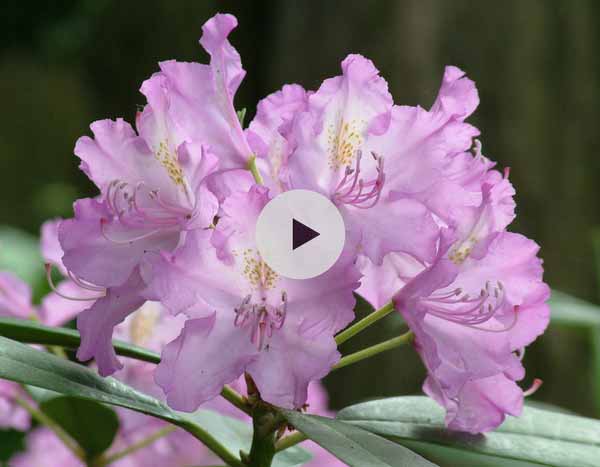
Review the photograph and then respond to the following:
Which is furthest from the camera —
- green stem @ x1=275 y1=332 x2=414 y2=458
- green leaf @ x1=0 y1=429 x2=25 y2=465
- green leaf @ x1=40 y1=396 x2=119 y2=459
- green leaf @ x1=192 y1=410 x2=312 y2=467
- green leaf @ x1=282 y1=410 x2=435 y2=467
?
green leaf @ x1=0 y1=429 x2=25 y2=465

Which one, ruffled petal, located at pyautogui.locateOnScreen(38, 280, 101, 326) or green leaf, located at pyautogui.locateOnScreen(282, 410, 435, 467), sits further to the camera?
ruffled petal, located at pyautogui.locateOnScreen(38, 280, 101, 326)

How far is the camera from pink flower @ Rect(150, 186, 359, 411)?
61 cm

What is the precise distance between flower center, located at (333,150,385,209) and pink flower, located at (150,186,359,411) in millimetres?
50

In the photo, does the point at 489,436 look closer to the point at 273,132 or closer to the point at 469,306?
the point at 469,306

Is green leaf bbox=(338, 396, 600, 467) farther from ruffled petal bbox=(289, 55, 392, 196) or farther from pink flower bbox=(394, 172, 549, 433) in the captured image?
ruffled petal bbox=(289, 55, 392, 196)

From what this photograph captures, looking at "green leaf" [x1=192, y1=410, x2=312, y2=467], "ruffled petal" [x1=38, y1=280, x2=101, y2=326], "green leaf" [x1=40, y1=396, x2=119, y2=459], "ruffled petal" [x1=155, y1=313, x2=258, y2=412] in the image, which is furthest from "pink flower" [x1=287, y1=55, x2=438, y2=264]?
"ruffled petal" [x1=38, y1=280, x2=101, y2=326]

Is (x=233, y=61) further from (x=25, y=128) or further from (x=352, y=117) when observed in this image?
(x=25, y=128)

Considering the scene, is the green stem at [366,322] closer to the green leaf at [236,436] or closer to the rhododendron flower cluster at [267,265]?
the rhododendron flower cluster at [267,265]

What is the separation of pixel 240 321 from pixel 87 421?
0.34 m

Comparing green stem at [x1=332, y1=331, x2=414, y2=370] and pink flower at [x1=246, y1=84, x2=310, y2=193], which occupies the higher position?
pink flower at [x1=246, y1=84, x2=310, y2=193]

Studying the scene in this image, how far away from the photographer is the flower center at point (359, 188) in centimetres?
64

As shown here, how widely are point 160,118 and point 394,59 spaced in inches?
80.1

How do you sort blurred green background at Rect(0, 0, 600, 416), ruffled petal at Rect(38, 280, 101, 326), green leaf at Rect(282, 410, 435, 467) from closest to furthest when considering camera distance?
green leaf at Rect(282, 410, 435, 467), ruffled petal at Rect(38, 280, 101, 326), blurred green background at Rect(0, 0, 600, 416)

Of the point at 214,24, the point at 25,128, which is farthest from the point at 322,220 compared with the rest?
the point at 25,128
